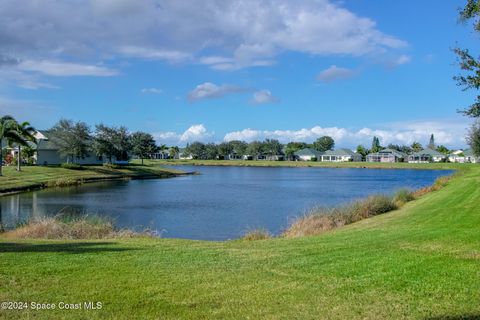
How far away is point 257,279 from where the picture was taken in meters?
9.00

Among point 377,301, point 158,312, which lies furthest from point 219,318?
point 377,301

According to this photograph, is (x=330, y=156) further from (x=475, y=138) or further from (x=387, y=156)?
(x=475, y=138)

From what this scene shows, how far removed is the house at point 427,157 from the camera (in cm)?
16249

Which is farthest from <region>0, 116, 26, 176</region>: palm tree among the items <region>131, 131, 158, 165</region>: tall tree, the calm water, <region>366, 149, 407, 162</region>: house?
<region>366, 149, 407, 162</region>: house

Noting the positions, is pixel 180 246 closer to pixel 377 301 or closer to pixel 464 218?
pixel 377 301

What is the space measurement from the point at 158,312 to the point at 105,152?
84285 millimetres

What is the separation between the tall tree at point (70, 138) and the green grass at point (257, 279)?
227 ft

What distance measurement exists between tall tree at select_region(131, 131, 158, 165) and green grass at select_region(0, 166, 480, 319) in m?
110

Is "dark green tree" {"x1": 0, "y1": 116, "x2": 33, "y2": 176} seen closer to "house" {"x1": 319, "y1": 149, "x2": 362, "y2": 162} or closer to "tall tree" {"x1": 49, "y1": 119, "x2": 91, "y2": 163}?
"tall tree" {"x1": 49, "y1": 119, "x2": 91, "y2": 163}

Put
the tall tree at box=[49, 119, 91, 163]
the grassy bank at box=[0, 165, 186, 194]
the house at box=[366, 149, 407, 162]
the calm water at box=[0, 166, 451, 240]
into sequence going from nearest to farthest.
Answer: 1. the calm water at box=[0, 166, 451, 240]
2. the grassy bank at box=[0, 165, 186, 194]
3. the tall tree at box=[49, 119, 91, 163]
4. the house at box=[366, 149, 407, 162]

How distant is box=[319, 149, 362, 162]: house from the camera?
177675mm

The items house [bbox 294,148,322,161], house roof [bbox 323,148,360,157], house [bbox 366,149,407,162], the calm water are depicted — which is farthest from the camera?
house [bbox 294,148,322,161]

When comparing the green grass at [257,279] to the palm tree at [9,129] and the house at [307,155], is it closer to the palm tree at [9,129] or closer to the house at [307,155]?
the palm tree at [9,129]

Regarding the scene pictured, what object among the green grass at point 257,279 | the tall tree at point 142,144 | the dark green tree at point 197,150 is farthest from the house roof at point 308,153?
the green grass at point 257,279
